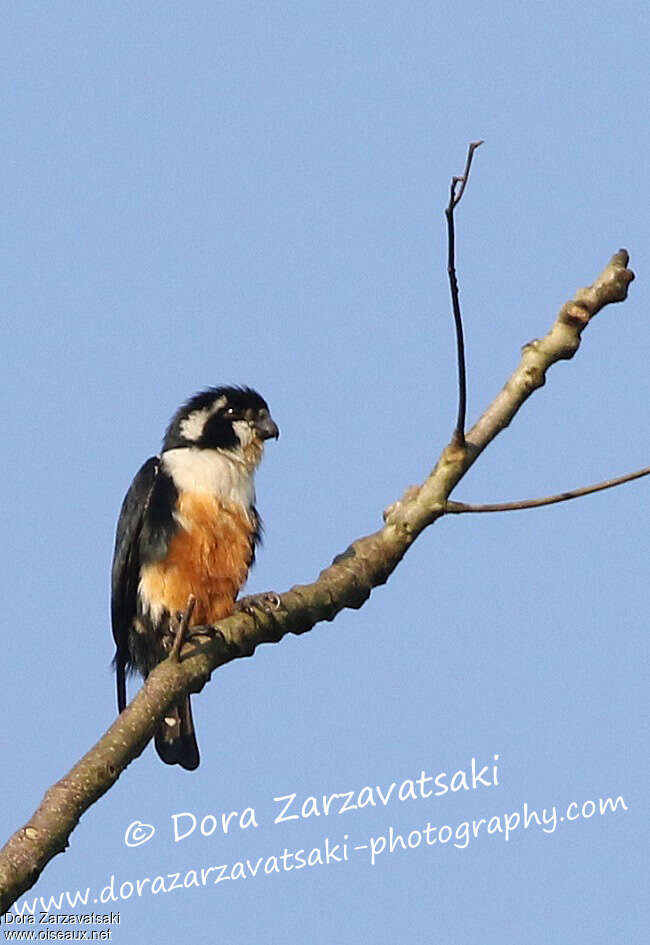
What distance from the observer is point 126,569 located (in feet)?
22.3

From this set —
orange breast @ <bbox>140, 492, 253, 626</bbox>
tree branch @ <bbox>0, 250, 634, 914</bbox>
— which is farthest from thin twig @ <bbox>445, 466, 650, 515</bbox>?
orange breast @ <bbox>140, 492, 253, 626</bbox>

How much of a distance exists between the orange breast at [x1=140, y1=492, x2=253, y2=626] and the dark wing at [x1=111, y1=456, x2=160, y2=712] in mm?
105

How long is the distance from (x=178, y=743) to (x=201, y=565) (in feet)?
3.11

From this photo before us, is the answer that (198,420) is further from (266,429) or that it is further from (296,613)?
(296,613)

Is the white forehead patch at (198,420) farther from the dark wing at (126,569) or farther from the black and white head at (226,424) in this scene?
the dark wing at (126,569)

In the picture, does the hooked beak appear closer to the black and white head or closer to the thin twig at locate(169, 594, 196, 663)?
the black and white head

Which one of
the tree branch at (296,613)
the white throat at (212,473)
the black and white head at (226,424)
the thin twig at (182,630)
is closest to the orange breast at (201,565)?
the white throat at (212,473)

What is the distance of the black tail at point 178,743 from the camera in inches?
268

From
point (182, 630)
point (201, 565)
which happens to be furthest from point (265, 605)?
point (201, 565)

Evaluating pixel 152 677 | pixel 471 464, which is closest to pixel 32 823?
pixel 152 677

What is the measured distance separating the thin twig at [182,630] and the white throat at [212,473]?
2.79m

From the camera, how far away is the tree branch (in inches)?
134

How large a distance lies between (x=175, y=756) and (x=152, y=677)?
2.93 metres

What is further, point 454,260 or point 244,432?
point 244,432
